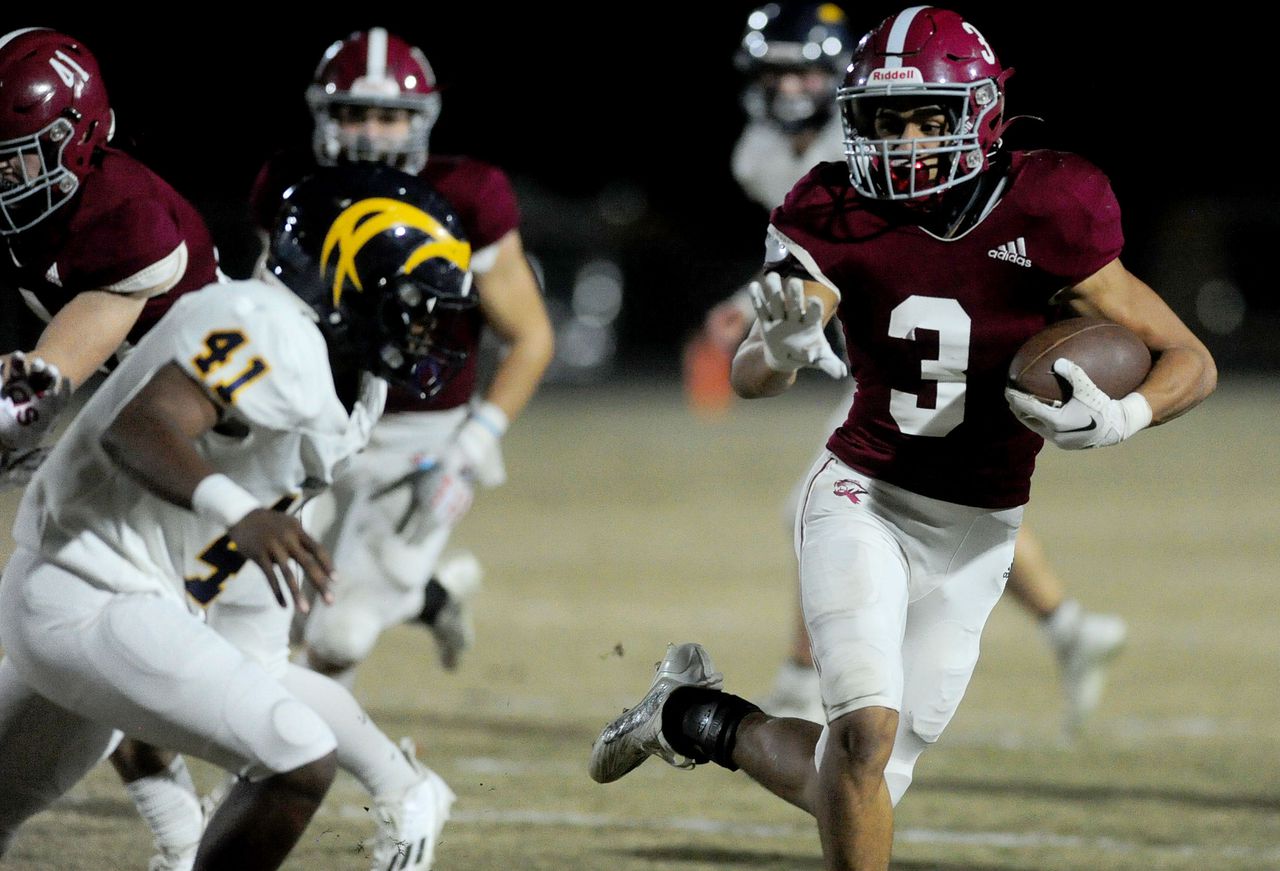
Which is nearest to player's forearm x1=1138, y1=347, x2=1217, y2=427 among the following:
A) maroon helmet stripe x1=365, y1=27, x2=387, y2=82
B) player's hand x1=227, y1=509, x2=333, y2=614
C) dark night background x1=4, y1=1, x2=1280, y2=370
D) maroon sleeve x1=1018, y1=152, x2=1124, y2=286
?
maroon sleeve x1=1018, y1=152, x2=1124, y2=286

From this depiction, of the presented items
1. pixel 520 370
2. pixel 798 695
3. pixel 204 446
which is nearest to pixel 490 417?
pixel 520 370

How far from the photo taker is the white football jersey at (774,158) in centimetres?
560

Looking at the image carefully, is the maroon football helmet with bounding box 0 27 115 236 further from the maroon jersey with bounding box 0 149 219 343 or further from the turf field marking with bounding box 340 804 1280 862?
the turf field marking with bounding box 340 804 1280 862

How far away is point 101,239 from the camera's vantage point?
333 centimetres

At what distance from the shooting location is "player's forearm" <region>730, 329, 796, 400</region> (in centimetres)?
342

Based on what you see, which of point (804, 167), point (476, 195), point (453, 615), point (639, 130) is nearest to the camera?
point (476, 195)

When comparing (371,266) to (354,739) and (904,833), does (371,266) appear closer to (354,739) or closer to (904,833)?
(354,739)

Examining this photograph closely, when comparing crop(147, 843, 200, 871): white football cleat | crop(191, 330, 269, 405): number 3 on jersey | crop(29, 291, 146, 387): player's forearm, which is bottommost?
crop(147, 843, 200, 871): white football cleat

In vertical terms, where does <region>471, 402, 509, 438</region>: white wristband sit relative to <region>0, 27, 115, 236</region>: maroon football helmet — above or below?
below

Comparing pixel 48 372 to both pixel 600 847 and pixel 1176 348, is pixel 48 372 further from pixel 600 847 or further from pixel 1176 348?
pixel 1176 348

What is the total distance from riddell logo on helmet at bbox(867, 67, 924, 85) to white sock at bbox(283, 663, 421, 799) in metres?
1.57

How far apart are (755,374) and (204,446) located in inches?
45.9

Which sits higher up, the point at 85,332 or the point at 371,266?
the point at 371,266

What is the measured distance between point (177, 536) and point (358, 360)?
0.46 metres
